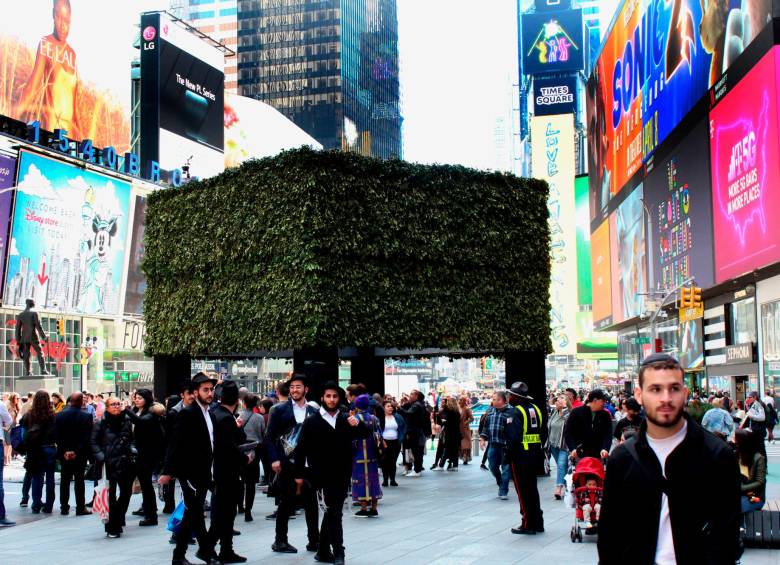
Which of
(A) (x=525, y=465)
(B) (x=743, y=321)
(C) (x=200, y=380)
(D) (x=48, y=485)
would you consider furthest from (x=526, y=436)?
(B) (x=743, y=321)

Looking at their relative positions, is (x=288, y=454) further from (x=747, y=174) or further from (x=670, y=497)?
(x=747, y=174)

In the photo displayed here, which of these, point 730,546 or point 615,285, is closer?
point 730,546

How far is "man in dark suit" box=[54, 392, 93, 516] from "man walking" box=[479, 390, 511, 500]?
5.67m

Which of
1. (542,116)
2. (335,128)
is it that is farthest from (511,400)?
(335,128)

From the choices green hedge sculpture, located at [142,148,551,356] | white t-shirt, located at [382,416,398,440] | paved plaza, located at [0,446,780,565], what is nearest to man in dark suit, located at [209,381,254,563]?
paved plaza, located at [0,446,780,565]

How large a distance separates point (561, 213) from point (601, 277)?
35547 mm

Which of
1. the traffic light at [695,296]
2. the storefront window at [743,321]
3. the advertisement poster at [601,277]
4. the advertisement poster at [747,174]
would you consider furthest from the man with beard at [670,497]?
the advertisement poster at [601,277]

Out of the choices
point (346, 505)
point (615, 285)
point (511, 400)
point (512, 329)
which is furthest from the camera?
point (615, 285)

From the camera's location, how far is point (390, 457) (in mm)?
18609

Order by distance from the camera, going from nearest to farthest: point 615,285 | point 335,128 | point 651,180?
1. point 651,180
2. point 615,285
3. point 335,128

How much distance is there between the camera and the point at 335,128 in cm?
12988

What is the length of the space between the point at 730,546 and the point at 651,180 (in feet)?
157

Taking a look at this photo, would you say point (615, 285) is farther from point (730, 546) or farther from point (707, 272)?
point (730, 546)

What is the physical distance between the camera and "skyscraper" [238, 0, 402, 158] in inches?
5153
